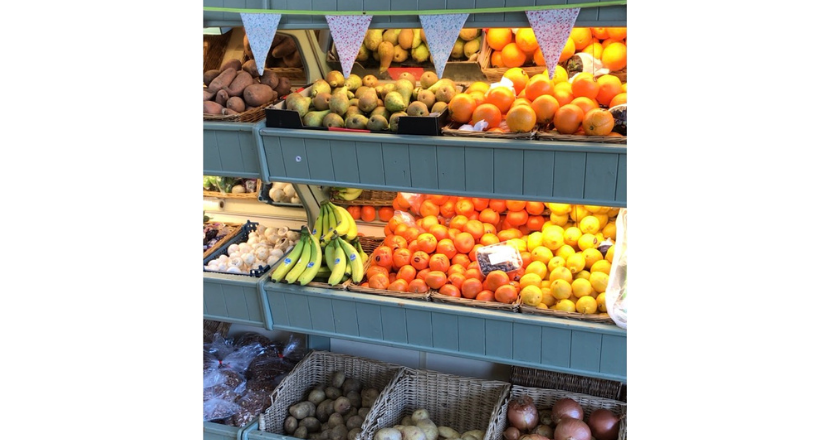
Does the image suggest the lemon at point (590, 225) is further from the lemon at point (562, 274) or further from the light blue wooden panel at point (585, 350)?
the light blue wooden panel at point (585, 350)

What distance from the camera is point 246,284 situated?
9.01ft

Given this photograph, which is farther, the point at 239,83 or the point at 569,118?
the point at 239,83

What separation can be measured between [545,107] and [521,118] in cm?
13

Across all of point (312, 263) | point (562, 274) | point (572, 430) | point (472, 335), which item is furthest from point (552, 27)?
point (572, 430)

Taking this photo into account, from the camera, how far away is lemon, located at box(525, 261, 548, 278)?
255 cm

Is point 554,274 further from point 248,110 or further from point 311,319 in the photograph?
point 248,110

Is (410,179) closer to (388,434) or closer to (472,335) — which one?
(472,335)

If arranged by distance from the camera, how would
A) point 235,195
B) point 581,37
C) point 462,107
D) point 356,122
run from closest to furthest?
point 462,107
point 356,122
point 581,37
point 235,195

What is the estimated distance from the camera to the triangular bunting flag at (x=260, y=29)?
235 centimetres

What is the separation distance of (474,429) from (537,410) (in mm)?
302

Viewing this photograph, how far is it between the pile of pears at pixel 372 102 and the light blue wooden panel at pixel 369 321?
698mm

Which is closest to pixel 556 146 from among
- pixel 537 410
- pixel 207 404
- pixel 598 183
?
pixel 598 183

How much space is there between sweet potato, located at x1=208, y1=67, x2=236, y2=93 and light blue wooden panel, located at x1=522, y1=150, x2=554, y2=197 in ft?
4.26

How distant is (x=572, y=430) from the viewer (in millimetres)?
2520
